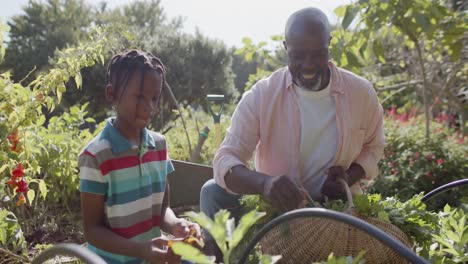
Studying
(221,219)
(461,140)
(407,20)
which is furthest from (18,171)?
(461,140)

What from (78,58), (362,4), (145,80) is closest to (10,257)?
(78,58)

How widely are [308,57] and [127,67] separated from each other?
2.55ft

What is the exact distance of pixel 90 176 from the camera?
1481mm

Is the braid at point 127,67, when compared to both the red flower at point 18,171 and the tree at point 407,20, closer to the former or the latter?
the red flower at point 18,171

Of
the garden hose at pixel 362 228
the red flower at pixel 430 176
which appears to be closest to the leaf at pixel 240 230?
the garden hose at pixel 362 228

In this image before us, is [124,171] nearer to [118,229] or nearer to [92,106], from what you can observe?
[118,229]

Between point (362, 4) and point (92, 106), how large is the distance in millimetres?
12013

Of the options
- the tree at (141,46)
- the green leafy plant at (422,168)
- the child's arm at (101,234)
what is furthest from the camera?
the tree at (141,46)

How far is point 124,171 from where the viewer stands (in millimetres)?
1562

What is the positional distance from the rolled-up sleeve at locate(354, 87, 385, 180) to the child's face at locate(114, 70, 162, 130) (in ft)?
3.39

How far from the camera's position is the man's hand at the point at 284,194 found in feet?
5.00

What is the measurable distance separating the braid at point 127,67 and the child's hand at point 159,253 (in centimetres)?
50

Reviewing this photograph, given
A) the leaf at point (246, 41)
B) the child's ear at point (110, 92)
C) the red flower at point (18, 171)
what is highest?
the child's ear at point (110, 92)

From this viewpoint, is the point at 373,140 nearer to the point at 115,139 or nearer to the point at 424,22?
the point at 115,139
